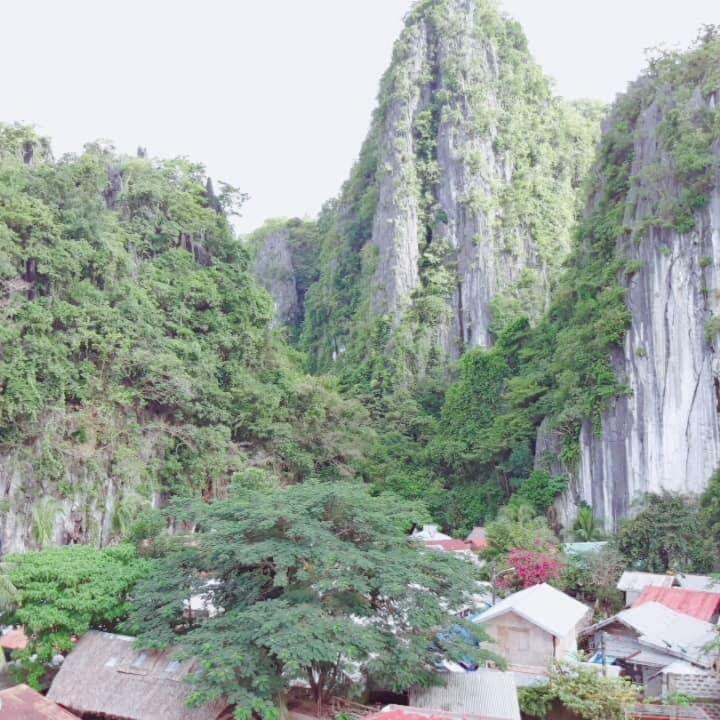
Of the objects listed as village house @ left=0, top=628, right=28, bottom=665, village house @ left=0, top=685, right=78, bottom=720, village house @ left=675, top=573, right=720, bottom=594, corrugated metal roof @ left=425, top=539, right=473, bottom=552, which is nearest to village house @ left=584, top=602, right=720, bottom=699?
village house @ left=675, top=573, right=720, bottom=594

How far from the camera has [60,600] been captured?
39.8 feet

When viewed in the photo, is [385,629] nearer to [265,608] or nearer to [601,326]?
[265,608]

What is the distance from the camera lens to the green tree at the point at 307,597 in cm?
1002

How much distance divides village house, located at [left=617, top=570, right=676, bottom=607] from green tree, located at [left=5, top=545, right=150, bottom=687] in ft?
33.0

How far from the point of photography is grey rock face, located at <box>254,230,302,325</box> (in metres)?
51.1

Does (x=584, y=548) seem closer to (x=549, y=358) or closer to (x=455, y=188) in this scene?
(x=549, y=358)

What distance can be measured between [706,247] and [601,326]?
3.76m

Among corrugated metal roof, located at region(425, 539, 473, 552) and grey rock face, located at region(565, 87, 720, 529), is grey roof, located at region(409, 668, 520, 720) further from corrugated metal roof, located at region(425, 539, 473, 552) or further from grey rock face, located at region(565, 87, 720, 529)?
grey rock face, located at region(565, 87, 720, 529)

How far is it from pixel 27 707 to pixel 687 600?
457 inches

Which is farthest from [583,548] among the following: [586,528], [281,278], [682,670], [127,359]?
[281,278]

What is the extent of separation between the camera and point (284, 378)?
27.9m

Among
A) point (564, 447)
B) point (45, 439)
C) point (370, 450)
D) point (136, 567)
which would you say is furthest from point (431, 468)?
point (136, 567)

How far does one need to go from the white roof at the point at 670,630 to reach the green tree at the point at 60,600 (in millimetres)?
8689

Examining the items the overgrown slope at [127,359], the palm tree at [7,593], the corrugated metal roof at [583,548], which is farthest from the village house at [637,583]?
the overgrown slope at [127,359]
